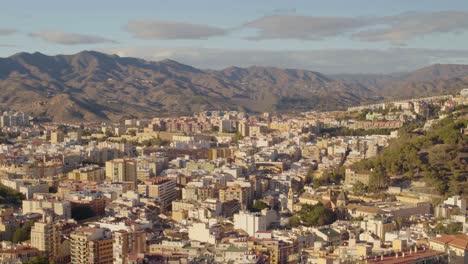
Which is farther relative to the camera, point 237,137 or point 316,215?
point 237,137

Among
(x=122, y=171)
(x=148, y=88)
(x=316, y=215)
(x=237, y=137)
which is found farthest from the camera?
(x=148, y=88)

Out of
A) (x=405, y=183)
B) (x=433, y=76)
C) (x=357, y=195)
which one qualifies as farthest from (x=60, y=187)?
(x=433, y=76)

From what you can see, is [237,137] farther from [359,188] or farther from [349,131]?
[359,188]

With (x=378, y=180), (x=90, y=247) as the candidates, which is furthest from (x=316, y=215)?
(x=90, y=247)

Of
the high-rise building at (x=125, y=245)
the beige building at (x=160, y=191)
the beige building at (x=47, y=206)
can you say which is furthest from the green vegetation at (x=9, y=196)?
the high-rise building at (x=125, y=245)

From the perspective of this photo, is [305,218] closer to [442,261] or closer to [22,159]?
[442,261]

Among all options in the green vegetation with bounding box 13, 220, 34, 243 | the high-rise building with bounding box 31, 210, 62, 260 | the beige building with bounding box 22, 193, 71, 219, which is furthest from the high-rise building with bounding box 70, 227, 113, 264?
the beige building with bounding box 22, 193, 71, 219

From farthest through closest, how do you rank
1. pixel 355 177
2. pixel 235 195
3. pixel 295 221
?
pixel 355 177
pixel 235 195
pixel 295 221
